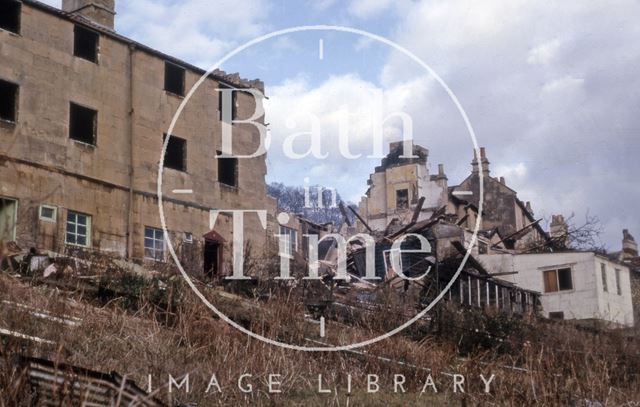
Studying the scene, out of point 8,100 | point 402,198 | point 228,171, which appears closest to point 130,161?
point 8,100

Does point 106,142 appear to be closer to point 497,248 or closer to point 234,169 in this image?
point 234,169

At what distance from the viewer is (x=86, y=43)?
24875 millimetres

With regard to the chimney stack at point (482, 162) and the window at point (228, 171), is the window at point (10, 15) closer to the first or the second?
the window at point (228, 171)

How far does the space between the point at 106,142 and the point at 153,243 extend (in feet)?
10.9

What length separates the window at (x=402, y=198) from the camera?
44.2 metres

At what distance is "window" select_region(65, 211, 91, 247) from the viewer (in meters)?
22.9

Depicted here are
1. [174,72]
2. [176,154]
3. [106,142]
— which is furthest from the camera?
[174,72]

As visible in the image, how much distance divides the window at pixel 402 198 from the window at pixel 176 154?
63.6ft

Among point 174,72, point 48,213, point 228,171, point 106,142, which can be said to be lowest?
point 48,213

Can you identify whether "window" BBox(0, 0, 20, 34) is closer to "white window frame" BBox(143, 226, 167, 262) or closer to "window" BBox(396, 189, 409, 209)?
"white window frame" BBox(143, 226, 167, 262)

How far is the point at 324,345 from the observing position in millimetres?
12945

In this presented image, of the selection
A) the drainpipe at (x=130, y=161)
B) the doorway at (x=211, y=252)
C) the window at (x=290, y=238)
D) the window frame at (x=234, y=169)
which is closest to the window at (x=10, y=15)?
the drainpipe at (x=130, y=161)

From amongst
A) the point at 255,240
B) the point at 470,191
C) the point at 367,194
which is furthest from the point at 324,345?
the point at 470,191

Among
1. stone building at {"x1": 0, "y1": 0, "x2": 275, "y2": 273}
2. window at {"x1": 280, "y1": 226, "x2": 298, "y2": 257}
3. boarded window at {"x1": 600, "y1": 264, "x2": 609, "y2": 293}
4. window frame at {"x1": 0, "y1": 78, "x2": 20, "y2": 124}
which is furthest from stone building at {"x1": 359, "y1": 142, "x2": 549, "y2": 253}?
window frame at {"x1": 0, "y1": 78, "x2": 20, "y2": 124}
